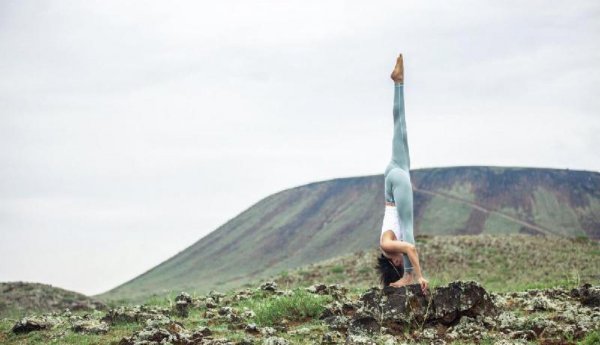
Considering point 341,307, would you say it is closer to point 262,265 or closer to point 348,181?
point 262,265

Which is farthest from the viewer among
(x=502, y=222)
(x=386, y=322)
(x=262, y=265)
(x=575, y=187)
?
(x=575, y=187)

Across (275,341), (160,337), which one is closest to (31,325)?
(160,337)

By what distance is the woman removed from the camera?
11.7 metres

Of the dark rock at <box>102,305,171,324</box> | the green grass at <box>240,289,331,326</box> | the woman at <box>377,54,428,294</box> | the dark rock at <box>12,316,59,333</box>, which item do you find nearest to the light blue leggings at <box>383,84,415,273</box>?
the woman at <box>377,54,428,294</box>

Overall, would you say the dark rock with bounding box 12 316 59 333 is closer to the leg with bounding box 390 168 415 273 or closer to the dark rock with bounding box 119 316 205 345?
the dark rock with bounding box 119 316 205 345

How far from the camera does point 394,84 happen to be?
40.1 feet

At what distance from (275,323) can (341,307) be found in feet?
4.80

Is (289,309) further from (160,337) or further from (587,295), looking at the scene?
(587,295)

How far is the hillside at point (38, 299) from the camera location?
110 ft

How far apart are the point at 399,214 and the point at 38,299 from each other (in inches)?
1162

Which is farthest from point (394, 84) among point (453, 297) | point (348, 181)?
point (348, 181)

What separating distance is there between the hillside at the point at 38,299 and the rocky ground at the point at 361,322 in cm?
2118

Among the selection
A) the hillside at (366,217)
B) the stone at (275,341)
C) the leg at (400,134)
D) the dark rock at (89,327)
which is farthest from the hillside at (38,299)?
the hillside at (366,217)

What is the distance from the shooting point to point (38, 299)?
3522 centimetres
